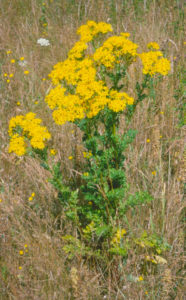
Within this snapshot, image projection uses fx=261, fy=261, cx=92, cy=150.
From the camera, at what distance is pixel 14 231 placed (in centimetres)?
191

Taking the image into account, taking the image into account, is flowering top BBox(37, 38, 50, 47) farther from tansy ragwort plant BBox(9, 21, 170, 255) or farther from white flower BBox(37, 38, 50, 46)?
tansy ragwort plant BBox(9, 21, 170, 255)

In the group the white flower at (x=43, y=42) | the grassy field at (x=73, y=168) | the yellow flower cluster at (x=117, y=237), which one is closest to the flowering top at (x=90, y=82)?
the grassy field at (x=73, y=168)

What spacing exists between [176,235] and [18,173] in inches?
57.7

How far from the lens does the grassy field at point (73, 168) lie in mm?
1623

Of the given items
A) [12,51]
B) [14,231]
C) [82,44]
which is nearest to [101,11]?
[12,51]

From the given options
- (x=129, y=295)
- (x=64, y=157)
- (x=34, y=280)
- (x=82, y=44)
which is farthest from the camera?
(x=64, y=157)

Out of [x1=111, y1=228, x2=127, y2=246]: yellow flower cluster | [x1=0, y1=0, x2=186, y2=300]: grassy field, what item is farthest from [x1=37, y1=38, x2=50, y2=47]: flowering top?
[x1=111, y1=228, x2=127, y2=246]: yellow flower cluster

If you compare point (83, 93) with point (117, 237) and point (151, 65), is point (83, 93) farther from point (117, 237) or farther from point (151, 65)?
point (117, 237)

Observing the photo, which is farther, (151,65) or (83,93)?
(151,65)

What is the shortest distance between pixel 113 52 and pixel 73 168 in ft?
3.46

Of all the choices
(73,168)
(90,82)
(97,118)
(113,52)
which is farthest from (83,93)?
(73,168)

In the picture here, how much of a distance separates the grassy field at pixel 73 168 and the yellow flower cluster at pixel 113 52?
0.70 m

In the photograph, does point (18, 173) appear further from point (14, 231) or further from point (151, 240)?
point (151, 240)

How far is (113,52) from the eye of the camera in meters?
1.69
